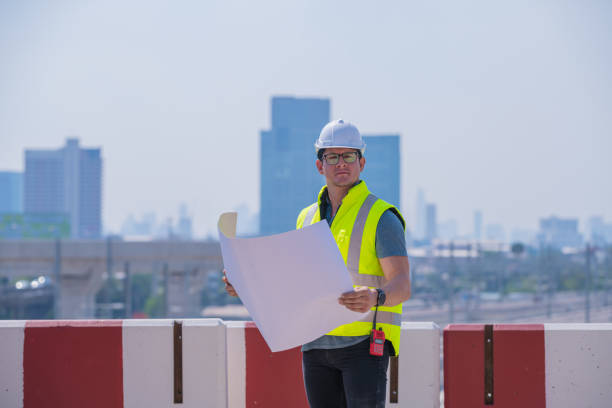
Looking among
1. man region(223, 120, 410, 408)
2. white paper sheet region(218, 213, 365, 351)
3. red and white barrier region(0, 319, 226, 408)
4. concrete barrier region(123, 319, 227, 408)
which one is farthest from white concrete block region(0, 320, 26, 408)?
white paper sheet region(218, 213, 365, 351)

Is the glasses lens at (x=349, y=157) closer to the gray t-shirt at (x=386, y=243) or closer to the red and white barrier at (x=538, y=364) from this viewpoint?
the gray t-shirt at (x=386, y=243)

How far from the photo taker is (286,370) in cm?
472

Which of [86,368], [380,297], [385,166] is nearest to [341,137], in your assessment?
[380,297]

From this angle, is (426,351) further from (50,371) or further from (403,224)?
(50,371)

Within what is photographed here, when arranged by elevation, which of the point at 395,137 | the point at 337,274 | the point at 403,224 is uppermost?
the point at 395,137

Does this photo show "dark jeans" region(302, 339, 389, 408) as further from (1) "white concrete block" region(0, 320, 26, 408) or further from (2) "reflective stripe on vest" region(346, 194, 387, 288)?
(1) "white concrete block" region(0, 320, 26, 408)

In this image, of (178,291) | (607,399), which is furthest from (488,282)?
(607,399)

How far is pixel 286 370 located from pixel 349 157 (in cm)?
202

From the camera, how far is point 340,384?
3139 millimetres

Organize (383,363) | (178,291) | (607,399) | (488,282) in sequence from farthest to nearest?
(178,291), (488,282), (607,399), (383,363)

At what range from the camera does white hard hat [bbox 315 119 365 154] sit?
3141 millimetres

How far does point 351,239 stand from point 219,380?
6.72 ft

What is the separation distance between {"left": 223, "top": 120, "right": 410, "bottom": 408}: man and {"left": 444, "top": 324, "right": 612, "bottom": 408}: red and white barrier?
1.67m

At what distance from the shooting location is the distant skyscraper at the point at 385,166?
167 meters
